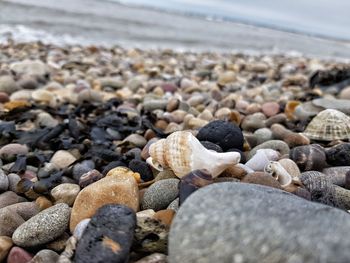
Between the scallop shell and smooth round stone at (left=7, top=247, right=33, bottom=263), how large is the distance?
90.4 inches

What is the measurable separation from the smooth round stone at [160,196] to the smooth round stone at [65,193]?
45cm

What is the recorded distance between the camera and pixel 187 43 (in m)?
15.1

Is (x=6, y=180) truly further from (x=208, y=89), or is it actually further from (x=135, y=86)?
(x=208, y=89)

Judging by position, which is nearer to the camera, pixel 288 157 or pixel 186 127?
pixel 288 157

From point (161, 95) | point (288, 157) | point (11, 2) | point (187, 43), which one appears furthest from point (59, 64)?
point (11, 2)

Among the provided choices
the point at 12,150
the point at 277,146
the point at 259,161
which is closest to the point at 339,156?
the point at 277,146

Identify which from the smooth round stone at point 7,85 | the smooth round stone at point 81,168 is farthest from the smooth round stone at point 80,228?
the smooth round stone at point 7,85

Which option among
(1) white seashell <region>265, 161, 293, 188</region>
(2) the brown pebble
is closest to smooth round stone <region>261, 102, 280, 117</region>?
(1) white seashell <region>265, 161, 293, 188</region>

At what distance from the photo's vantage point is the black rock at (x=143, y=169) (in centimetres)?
250

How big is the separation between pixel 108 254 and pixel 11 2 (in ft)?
60.4

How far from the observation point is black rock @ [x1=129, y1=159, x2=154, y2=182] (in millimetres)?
2496

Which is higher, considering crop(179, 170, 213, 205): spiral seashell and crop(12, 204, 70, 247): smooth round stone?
crop(179, 170, 213, 205): spiral seashell

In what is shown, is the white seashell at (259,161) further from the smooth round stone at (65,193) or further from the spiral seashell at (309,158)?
the smooth round stone at (65,193)

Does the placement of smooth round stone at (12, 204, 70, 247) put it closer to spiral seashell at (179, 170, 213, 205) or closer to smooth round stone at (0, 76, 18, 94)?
spiral seashell at (179, 170, 213, 205)
